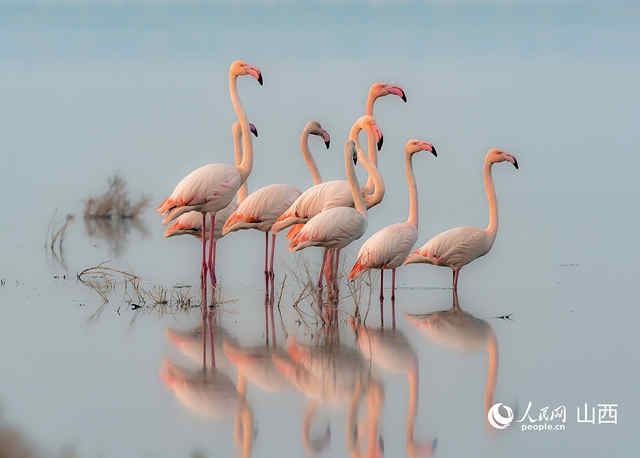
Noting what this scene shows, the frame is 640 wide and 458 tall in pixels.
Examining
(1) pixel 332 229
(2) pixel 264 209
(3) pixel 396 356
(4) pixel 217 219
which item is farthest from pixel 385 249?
(4) pixel 217 219

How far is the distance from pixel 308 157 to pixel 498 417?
22.4 feet

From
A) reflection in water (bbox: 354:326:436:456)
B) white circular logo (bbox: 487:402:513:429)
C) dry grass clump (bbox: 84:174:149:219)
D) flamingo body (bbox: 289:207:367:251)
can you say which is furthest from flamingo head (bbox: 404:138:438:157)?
dry grass clump (bbox: 84:174:149:219)

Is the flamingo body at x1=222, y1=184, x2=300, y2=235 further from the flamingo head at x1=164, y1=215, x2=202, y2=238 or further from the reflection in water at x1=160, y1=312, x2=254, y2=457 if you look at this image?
the reflection in water at x1=160, y1=312, x2=254, y2=457

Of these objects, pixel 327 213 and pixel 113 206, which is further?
pixel 113 206

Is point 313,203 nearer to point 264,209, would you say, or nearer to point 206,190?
point 264,209

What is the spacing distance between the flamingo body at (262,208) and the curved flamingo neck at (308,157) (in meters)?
0.97

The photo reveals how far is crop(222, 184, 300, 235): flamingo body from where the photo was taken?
11594 mm

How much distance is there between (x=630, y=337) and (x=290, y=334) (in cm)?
281

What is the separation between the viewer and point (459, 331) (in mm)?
9328

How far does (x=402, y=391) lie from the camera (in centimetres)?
701

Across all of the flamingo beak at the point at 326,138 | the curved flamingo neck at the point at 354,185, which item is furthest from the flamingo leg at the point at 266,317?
the flamingo beak at the point at 326,138

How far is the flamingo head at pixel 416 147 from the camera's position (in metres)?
11.8

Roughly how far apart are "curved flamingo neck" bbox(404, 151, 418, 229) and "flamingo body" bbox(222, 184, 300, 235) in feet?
4.11

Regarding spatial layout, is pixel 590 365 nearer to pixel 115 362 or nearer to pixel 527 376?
pixel 527 376
